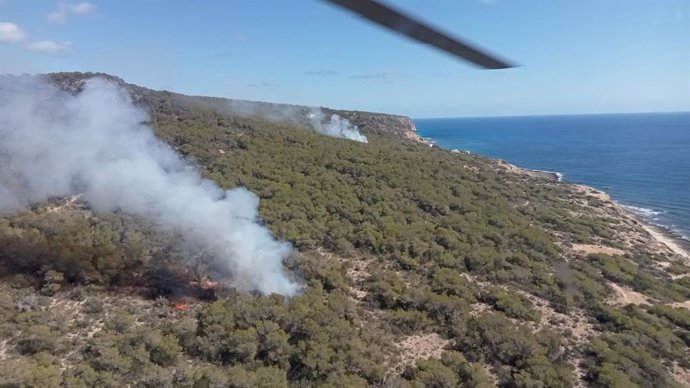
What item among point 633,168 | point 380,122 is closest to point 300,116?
point 380,122

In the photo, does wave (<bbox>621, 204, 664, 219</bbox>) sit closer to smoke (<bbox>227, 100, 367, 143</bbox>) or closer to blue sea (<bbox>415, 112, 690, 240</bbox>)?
blue sea (<bbox>415, 112, 690, 240</bbox>)

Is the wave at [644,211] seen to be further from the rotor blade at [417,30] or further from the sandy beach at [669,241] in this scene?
the rotor blade at [417,30]

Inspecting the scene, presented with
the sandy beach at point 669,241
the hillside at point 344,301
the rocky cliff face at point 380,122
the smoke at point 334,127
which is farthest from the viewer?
the rocky cliff face at point 380,122

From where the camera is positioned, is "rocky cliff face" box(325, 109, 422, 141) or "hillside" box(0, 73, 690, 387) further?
"rocky cliff face" box(325, 109, 422, 141)

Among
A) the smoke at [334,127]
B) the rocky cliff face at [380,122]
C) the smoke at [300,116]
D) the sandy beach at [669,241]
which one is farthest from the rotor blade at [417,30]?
the rocky cliff face at [380,122]

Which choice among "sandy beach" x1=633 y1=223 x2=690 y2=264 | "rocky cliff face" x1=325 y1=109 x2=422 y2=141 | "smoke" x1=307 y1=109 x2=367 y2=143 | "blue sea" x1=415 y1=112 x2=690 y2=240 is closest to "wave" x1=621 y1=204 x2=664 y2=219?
"blue sea" x1=415 y1=112 x2=690 y2=240

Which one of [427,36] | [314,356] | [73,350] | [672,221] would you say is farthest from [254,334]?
[672,221]
